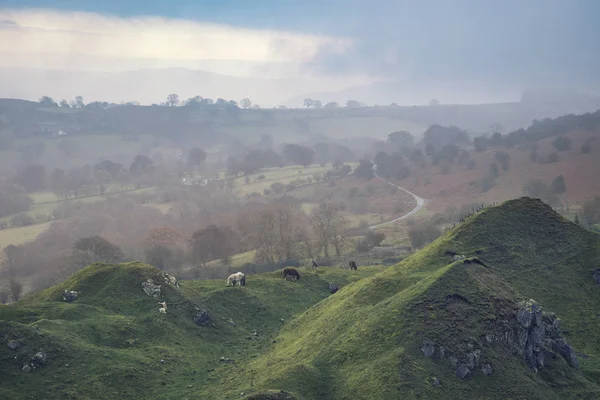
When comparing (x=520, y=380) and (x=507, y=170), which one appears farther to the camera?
(x=507, y=170)

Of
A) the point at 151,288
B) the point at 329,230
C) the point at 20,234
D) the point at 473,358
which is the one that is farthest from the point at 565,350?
the point at 20,234

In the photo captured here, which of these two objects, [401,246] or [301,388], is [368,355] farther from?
[401,246]

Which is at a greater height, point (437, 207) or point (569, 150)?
point (569, 150)

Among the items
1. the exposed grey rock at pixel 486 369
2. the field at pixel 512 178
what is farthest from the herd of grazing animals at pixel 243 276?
the field at pixel 512 178

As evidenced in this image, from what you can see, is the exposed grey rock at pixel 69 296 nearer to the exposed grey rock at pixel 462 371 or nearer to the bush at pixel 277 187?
the exposed grey rock at pixel 462 371

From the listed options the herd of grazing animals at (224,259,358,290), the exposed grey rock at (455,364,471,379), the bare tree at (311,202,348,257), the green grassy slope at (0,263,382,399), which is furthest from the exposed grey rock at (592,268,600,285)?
the bare tree at (311,202,348,257)

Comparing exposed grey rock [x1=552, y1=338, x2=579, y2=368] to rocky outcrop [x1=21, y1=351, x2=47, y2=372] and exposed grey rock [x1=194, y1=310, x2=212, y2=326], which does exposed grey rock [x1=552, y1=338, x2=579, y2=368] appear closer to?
exposed grey rock [x1=194, y1=310, x2=212, y2=326]

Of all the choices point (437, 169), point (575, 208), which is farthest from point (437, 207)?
point (437, 169)
